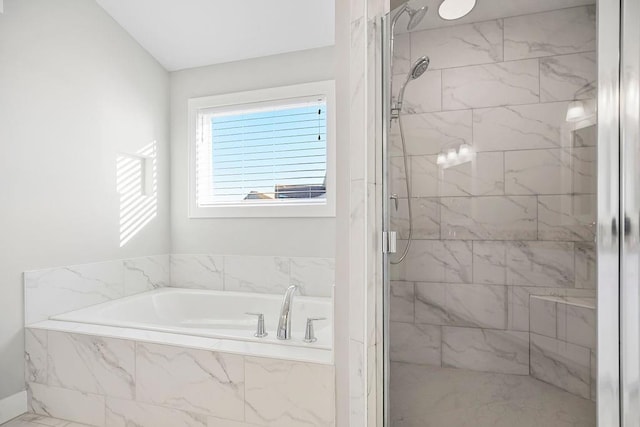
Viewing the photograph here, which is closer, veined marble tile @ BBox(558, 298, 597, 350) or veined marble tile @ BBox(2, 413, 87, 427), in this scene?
veined marble tile @ BBox(558, 298, 597, 350)

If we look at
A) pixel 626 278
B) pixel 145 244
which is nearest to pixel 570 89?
pixel 626 278

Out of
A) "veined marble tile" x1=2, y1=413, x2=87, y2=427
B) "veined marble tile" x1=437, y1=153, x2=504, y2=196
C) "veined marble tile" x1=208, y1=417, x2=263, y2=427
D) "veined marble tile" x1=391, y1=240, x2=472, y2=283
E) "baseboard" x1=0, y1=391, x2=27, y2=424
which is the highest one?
"veined marble tile" x1=437, y1=153, x2=504, y2=196

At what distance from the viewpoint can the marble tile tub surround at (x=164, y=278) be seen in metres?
2.39

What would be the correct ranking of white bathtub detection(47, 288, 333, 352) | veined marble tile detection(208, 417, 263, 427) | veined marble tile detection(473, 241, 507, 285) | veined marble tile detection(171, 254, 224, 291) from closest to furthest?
veined marble tile detection(473, 241, 507, 285)
veined marble tile detection(208, 417, 263, 427)
white bathtub detection(47, 288, 333, 352)
veined marble tile detection(171, 254, 224, 291)

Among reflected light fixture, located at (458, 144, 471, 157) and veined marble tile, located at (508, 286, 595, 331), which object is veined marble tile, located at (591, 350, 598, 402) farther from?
reflected light fixture, located at (458, 144, 471, 157)

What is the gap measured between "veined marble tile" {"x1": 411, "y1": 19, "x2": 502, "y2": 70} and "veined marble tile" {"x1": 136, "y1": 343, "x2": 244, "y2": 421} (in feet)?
5.01

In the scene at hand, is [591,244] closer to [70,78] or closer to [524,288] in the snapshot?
[524,288]

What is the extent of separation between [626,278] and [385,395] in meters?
0.96

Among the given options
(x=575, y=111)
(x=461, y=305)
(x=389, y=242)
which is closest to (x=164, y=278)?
(x=389, y=242)

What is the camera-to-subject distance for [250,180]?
10.6 ft

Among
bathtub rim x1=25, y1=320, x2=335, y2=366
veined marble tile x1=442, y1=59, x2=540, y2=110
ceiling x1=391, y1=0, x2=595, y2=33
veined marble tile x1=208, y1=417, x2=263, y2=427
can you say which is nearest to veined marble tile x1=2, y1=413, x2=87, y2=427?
bathtub rim x1=25, y1=320, x2=335, y2=366

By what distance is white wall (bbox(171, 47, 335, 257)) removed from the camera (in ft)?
9.84

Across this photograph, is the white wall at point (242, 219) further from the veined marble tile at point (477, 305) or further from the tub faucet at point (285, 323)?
the veined marble tile at point (477, 305)

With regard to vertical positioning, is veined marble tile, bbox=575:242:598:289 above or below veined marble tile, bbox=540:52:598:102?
below
